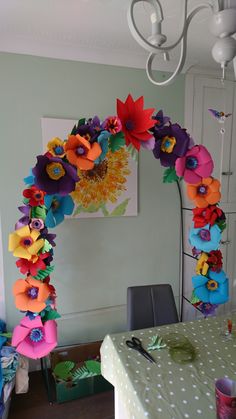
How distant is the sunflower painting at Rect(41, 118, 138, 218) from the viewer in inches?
76.3

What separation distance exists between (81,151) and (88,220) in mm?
825

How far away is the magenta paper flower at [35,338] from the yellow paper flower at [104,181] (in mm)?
899

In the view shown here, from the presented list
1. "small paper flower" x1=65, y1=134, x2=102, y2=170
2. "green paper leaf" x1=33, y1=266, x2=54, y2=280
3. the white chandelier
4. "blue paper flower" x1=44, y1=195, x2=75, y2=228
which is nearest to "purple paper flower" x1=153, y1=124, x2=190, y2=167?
"small paper flower" x1=65, y1=134, x2=102, y2=170

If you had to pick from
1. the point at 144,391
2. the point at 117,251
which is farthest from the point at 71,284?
the point at 144,391

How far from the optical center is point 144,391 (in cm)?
98

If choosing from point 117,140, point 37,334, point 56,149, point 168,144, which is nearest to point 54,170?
point 56,149

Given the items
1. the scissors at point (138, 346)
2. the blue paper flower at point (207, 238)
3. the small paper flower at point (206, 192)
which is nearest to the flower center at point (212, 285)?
the blue paper flower at point (207, 238)

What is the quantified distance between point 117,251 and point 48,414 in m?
1.17

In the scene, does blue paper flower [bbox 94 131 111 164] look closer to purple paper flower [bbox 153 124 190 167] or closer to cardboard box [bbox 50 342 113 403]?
purple paper flower [bbox 153 124 190 167]

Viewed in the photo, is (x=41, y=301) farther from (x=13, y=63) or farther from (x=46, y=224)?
(x=13, y=63)

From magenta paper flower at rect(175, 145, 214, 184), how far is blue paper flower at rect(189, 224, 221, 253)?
0.30 meters

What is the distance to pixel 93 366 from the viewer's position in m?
1.89

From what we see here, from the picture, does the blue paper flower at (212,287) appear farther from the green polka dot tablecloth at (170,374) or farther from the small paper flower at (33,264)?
the small paper flower at (33,264)

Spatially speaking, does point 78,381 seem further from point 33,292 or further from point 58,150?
point 58,150
